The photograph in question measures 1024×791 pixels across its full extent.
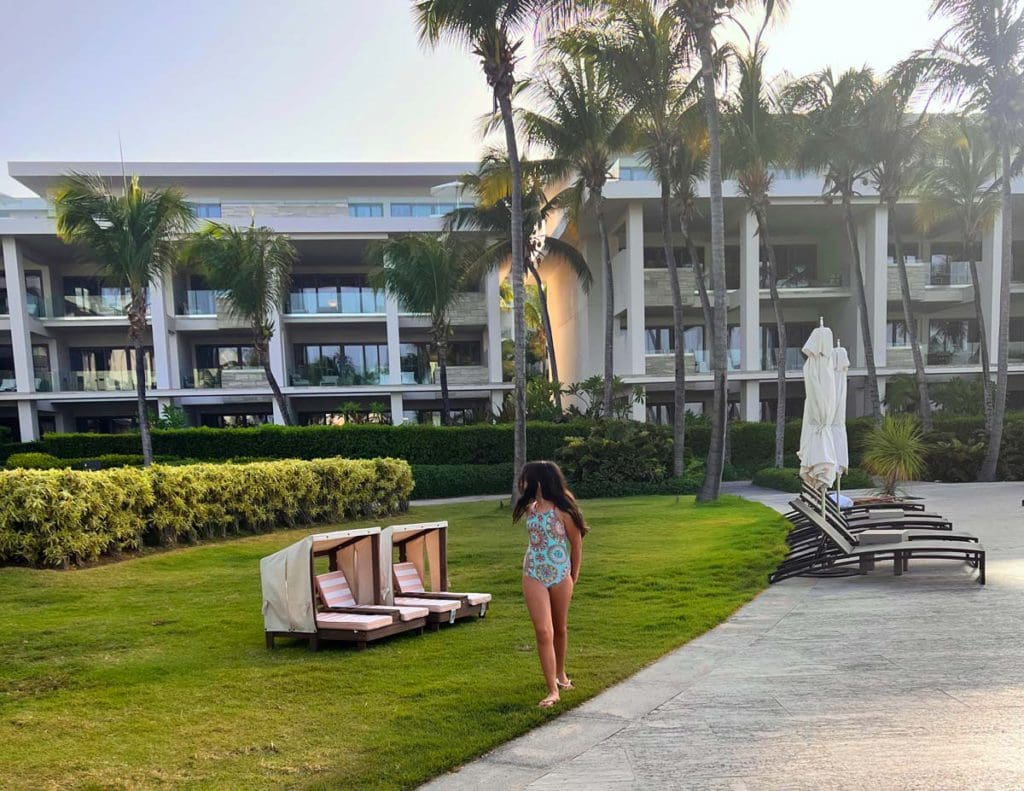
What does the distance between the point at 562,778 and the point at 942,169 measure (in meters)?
25.9

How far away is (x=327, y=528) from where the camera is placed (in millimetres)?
14453

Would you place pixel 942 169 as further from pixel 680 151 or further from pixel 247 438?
pixel 247 438

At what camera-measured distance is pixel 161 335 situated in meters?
27.5

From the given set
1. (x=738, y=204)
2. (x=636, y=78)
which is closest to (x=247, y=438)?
(x=636, y=78)

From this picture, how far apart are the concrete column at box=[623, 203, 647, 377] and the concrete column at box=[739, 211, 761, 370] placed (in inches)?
164

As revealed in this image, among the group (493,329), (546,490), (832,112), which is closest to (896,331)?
(832,112)

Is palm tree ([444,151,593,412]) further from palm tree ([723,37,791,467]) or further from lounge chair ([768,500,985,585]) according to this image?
lounge chair ([768,500,985,585])

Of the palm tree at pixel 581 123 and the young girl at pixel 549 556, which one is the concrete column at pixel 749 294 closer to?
the palm tree at pixel 581 123

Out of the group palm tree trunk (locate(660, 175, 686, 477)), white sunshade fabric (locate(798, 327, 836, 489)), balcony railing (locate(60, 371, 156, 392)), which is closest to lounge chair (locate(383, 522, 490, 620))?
white sunshade fabric (locate(798, 327, 836, 489))

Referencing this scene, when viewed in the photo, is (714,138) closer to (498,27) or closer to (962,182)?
(498,27)

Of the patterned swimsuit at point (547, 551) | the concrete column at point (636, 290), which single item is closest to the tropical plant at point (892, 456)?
the concrete column at point (636, 290)

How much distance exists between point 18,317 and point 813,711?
103 ft

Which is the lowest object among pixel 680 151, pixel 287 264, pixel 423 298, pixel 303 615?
pixel 303 615

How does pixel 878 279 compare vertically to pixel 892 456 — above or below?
above
